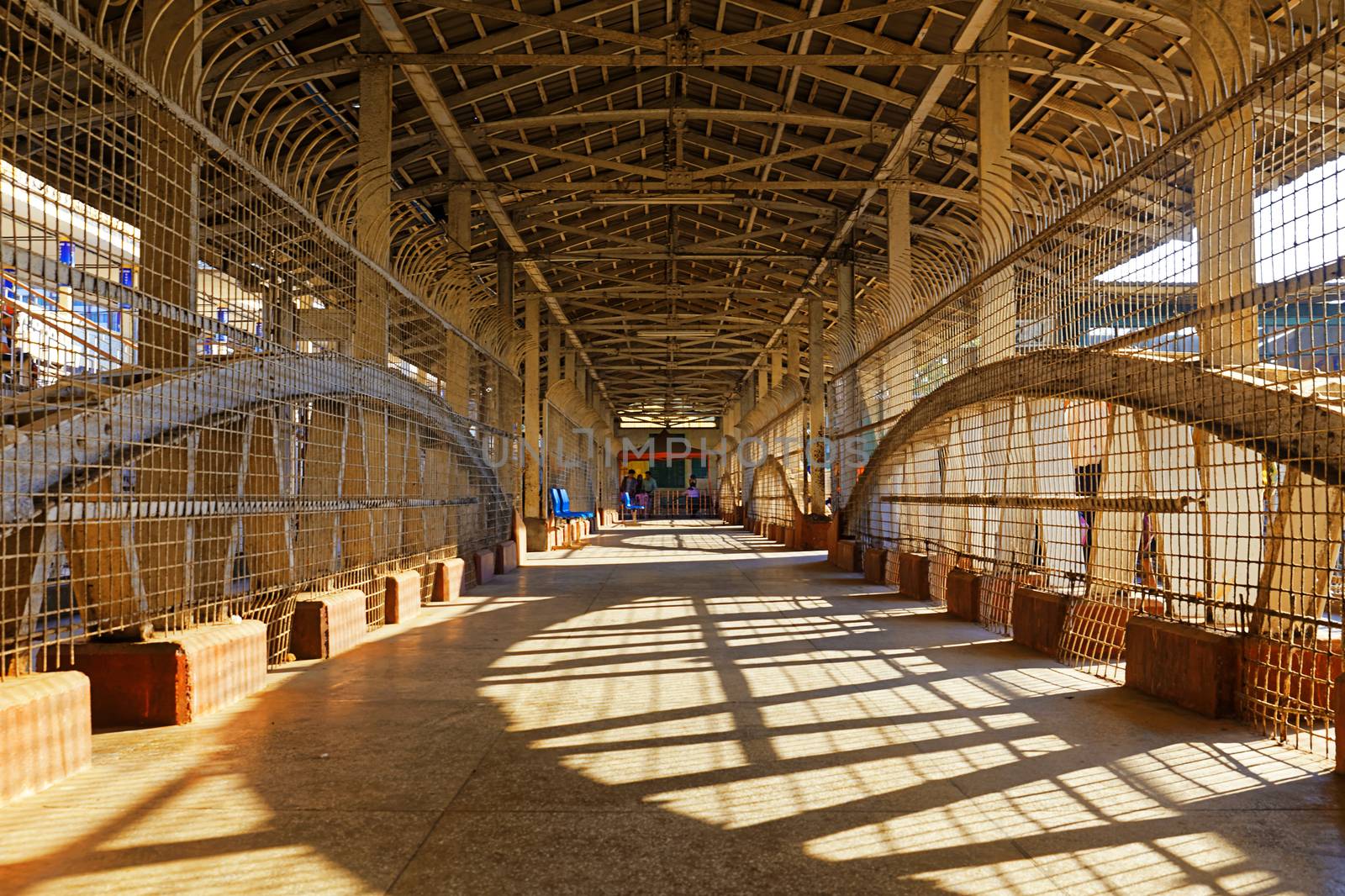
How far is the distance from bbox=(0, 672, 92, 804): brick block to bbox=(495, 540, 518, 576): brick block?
1078 cm

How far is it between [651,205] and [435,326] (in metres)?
13.6

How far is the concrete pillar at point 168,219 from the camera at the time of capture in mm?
4992

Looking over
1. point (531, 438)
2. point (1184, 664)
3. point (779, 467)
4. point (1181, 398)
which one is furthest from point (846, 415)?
point (779, 467)

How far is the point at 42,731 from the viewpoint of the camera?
3.71 meters

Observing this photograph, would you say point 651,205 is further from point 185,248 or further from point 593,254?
point 185,248

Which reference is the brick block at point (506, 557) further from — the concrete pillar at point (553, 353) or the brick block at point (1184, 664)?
the concrete pillar at point (553, 353)

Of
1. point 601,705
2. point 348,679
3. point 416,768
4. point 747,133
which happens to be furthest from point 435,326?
point 747,133

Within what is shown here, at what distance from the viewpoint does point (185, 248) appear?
5.28 metres

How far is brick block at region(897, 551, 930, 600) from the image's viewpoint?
425 inches

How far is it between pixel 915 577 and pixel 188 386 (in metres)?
7.97

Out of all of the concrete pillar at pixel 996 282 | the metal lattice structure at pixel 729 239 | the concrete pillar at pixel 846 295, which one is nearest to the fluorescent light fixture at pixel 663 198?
the metal lattice structure at pixel 729 239

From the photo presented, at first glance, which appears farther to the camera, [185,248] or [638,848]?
[185,248]

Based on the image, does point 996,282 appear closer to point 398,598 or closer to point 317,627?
point 398,598

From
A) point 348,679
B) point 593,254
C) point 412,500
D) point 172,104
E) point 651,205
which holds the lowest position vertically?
point 348,679
